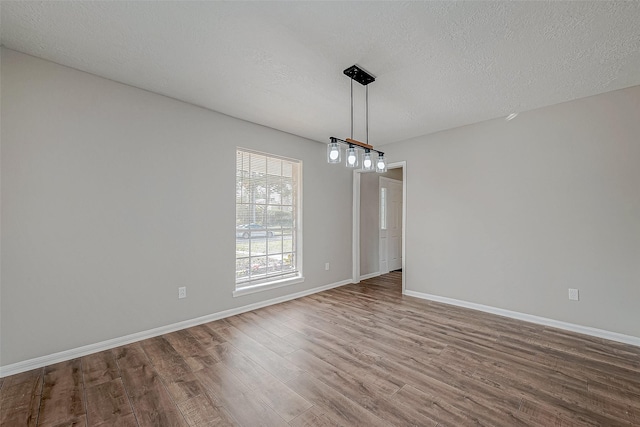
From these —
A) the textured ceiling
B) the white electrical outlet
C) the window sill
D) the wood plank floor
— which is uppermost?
the textured ceiling

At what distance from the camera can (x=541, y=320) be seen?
3.20m

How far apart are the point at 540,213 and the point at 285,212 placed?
11.3ft

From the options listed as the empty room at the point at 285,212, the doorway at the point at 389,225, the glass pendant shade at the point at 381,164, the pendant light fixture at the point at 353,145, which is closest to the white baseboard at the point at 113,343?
the empty room at the point at 285,212

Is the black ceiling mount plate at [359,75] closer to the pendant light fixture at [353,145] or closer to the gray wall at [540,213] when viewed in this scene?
the pendant light fixture at [353,145]

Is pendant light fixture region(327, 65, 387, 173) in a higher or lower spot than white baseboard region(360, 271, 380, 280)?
higher

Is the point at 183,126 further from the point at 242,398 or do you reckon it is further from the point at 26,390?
the point at 242,398

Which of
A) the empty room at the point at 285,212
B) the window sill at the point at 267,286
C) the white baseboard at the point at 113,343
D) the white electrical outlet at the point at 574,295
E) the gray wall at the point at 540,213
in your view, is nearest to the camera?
the empty room at the point at 285,212

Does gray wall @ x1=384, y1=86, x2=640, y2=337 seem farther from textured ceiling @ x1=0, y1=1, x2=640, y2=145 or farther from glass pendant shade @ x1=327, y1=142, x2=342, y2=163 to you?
glass pendant shade @ x1=327, y1=142, x2=342, y2=163

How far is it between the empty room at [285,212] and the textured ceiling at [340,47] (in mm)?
19

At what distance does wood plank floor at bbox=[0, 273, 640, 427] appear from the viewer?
169cm

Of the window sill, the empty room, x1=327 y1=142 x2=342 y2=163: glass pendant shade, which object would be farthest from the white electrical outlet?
the window sill

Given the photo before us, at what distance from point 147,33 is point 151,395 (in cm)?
268

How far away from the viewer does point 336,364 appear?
7.50 feet

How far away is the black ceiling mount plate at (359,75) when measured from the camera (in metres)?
2.37
